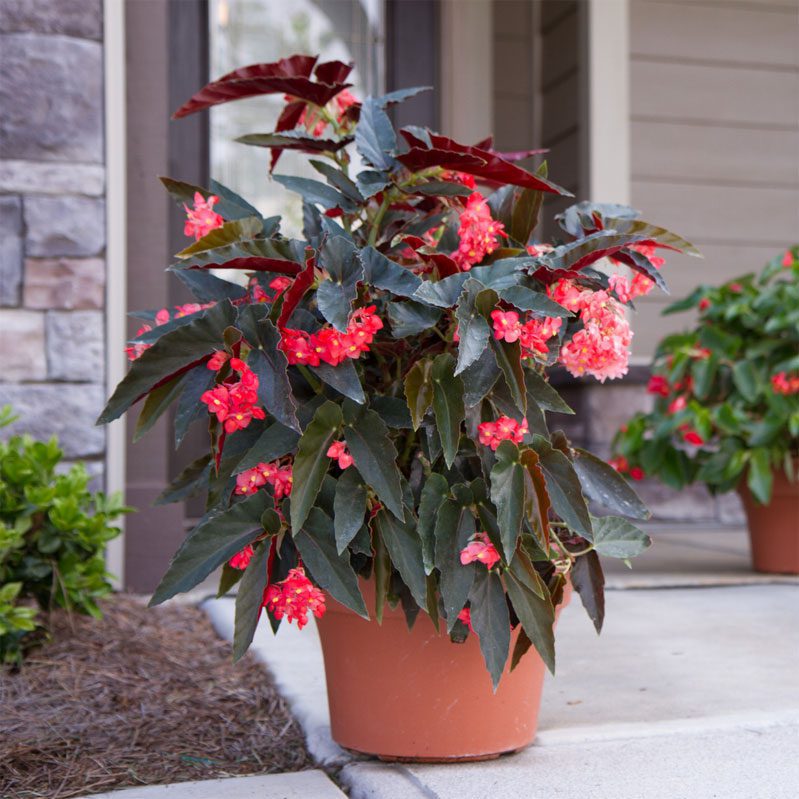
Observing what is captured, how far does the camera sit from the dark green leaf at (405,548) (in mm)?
1201

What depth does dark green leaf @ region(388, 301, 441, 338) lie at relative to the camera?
123cm

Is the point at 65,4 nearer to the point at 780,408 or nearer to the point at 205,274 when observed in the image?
the point at 205,274

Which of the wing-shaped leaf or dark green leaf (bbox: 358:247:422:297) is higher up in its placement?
dark green leaf (bbox: 358:247:422:297)

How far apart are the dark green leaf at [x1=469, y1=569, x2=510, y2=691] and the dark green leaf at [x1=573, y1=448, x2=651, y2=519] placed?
0.66 ft

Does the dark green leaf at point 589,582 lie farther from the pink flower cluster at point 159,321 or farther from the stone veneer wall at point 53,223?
the stone veneer wall at point 53,223

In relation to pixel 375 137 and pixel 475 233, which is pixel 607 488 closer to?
pixel 475 233

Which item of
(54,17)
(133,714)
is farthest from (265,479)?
(54,17)

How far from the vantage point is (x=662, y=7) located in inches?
152

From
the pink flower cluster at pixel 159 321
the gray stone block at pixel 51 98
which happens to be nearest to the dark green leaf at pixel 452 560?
the pink flower cluster at pixel 159 321

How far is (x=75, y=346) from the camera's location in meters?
2.40

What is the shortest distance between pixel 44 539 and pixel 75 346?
0.63 m

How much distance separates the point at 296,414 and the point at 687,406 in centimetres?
167

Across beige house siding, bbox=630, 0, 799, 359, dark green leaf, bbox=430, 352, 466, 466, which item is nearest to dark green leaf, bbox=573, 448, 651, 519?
dark green leaf, bbox=430, 352, 466, 466

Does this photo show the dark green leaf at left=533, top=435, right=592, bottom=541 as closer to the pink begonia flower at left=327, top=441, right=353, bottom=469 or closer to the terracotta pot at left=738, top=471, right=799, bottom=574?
the pink begonia flower at left=327, top=441, right=353, bottom=469
